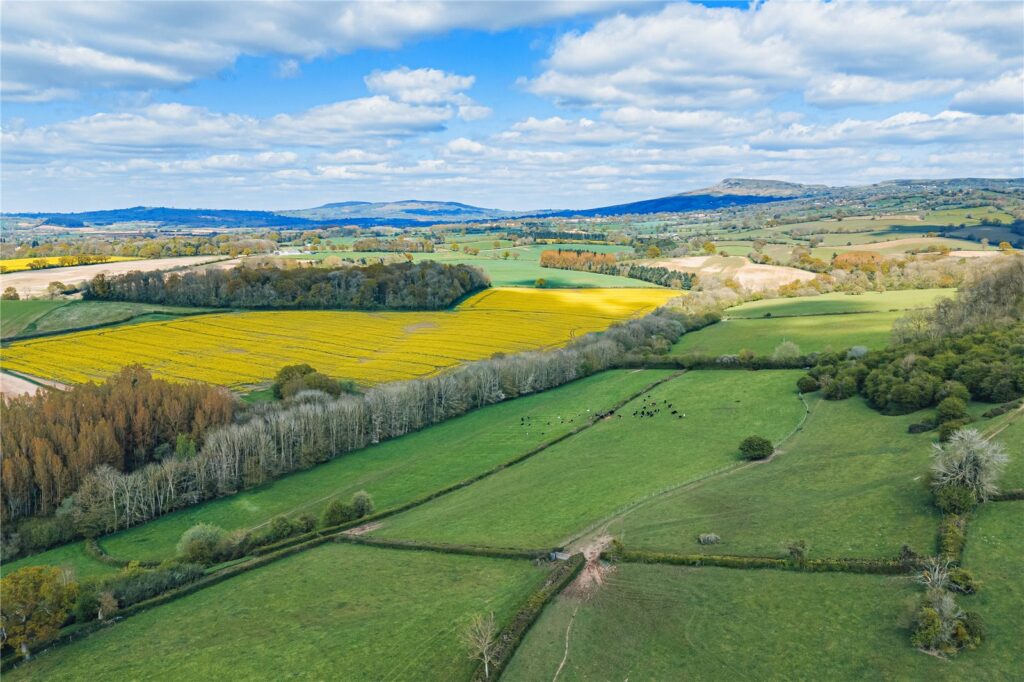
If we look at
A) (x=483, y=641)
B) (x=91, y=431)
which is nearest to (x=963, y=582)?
(x=483, y=641)

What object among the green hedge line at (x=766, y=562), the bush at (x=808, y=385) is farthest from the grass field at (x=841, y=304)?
the green hedge line at (x=766, y=562)

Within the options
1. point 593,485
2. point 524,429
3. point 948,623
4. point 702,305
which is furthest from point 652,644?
point 702,305

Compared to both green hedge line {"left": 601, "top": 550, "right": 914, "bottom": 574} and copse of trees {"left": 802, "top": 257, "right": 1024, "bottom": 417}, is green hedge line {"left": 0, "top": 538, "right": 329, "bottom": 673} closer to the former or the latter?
green hedge line {"left": 601, "top": 550, "right": 914, "bottom": 574}

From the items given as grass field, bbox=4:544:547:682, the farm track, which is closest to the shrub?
the farm track

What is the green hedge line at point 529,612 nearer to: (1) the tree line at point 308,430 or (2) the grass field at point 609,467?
(2) the grass field at point 609,467

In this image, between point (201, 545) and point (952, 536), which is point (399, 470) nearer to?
point (201, 545)

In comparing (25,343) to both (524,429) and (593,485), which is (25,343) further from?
(593,485)

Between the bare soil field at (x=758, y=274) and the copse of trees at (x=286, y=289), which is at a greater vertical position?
the copse of trees at (x=286, y=289)
